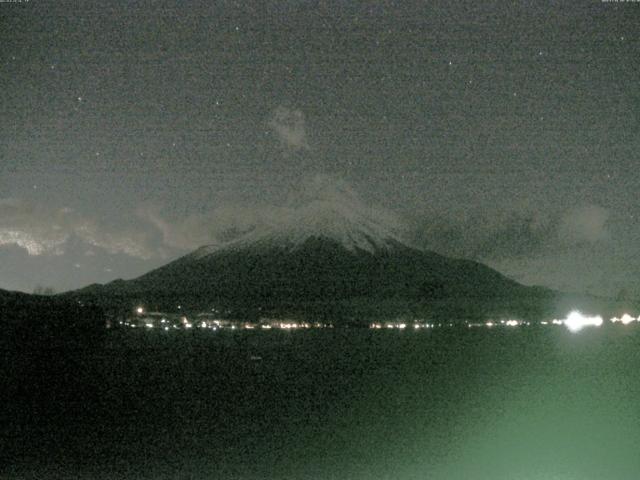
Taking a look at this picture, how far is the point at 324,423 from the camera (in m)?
15.7

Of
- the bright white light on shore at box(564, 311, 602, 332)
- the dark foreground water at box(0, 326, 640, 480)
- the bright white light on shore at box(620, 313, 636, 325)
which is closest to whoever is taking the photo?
the dark foreground water at box(0, 326, 640, 480)

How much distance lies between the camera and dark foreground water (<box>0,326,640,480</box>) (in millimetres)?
11398

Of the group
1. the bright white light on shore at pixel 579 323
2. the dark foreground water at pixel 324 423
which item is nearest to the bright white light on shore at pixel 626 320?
the bright white light on shore at pixel 579 323

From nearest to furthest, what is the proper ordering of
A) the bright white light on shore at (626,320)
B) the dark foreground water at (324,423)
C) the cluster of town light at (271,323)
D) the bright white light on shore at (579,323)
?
the dark foreground water at (324,423), the bright white light on shore at (579,323), the cluster of town light at (271,323), the bright white light on shore at (626,320)

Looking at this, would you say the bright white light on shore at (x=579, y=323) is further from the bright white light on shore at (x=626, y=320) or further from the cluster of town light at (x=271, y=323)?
the bright white light on shore at (x=626, y=320)

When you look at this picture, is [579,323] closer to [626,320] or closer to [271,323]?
[626,320]

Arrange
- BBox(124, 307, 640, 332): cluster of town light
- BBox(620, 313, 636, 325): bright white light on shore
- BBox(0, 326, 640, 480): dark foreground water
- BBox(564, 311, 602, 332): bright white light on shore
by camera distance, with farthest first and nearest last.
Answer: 1. BBox(620, 313, 636, 325): bright white light on shore
2. BBox(124, 307, 640, 332): cluster of town light
3. BBox(564, 311, 602, 332): bright white light on shore
4. BBox(0, 326, 640, 480): dark foreground water

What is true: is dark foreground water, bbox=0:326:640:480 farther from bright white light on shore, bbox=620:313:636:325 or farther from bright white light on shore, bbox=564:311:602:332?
bright white light on shore, bbox=620:313:636:325

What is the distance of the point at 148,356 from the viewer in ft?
128

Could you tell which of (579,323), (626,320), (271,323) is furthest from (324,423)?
(626,320)

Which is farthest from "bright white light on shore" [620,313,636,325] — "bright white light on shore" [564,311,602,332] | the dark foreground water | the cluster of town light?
the dark foreground water

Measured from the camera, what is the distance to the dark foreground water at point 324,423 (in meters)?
11.4

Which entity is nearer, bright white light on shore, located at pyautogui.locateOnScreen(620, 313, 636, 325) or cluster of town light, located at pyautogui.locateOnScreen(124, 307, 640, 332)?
cluster of town light, located at pyautogui.locateOnScreen(124, 307, 640, 332)

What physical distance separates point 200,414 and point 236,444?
374 cm
